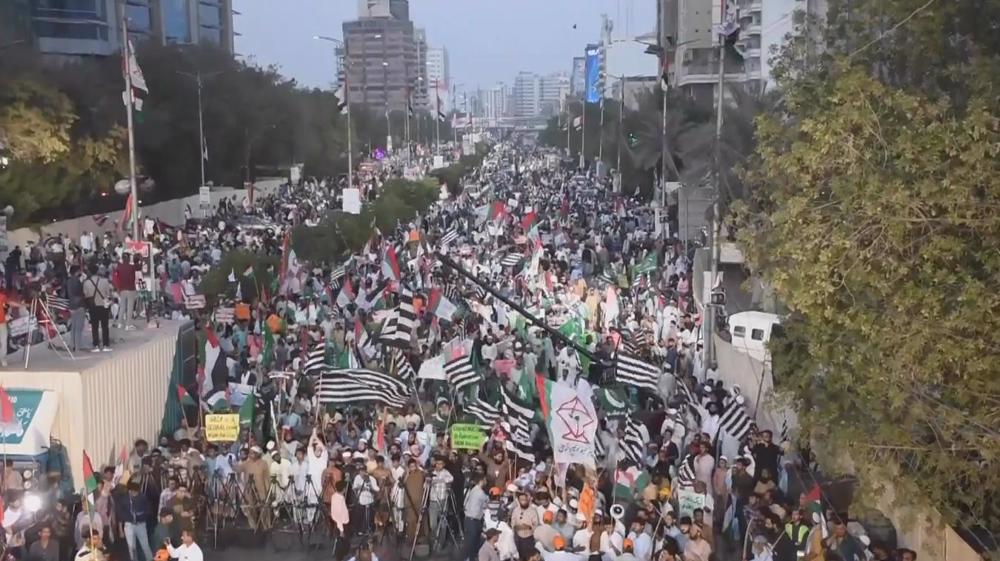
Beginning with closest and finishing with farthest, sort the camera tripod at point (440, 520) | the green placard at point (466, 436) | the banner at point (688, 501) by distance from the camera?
the banner at point (688, 501), the camera tripod at point (440, 520), the green placard at point (466, 436)

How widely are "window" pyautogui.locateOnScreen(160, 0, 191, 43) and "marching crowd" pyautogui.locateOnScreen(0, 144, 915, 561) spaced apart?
67.0m

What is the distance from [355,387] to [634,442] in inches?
142

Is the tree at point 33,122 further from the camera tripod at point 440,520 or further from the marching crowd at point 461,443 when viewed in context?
the camera tripod at point 440,520

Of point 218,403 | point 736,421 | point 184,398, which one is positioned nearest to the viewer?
point 736,421

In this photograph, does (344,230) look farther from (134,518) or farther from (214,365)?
(134,518)

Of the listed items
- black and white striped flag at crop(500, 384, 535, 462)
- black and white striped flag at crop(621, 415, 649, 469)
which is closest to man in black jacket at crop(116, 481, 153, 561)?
black and white striped flag at crop(500, 384, 535, 462)

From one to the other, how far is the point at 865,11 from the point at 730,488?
504 centimetres

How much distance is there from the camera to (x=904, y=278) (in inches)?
368

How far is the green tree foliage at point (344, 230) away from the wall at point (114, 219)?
9.11 metres

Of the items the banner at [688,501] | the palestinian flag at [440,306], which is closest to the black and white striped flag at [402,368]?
the palestinian flag at [440,306]

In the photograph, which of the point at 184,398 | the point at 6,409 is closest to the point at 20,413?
the point at 6,409

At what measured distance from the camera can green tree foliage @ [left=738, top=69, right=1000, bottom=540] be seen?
884 cm

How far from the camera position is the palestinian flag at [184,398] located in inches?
640

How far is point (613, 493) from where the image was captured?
41.2ft
